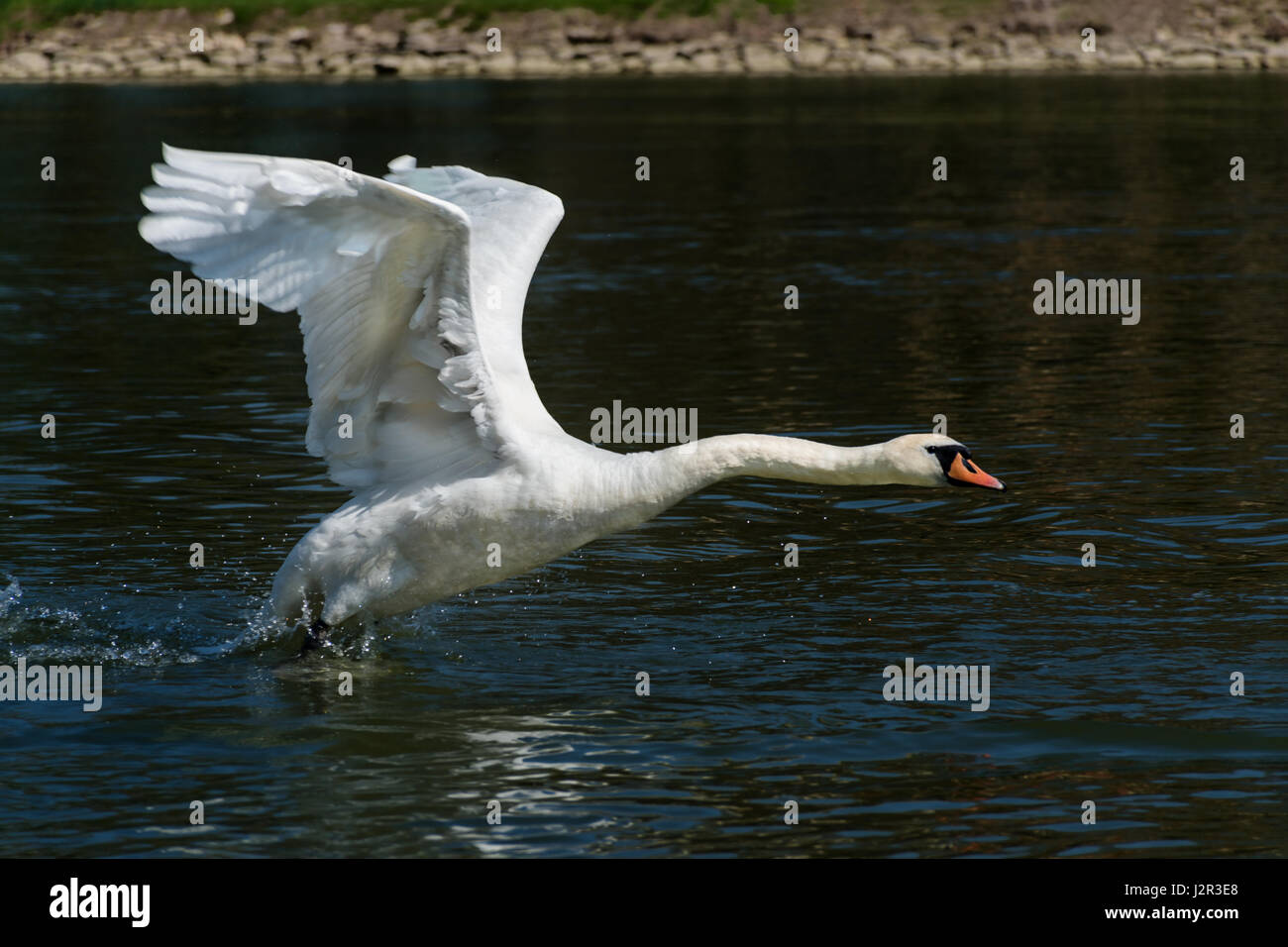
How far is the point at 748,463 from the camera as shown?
9805mm

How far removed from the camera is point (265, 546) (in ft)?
42.4

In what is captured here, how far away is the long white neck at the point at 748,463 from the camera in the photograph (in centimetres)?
973

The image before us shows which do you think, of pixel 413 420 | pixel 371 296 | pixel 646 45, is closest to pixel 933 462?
pixel 413 420

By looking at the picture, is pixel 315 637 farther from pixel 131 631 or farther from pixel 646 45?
pixel 646 45

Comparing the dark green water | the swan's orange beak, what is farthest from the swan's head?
the dark green water

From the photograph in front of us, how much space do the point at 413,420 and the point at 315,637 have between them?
1404 millimetres

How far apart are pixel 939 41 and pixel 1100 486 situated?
55.6 meters

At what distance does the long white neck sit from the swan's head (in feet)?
0.21

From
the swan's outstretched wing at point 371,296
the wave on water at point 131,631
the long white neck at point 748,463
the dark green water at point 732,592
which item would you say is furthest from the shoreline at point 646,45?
the long white neck at point 748,463

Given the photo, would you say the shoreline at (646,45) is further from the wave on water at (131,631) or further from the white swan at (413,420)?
the white swan at (413,420)

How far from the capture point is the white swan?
373 inches

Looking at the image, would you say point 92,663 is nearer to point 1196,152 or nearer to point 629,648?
point 629,648

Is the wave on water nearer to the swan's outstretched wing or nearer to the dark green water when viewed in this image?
the dark green water

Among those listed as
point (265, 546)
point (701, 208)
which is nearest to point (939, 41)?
point (701, 208)
